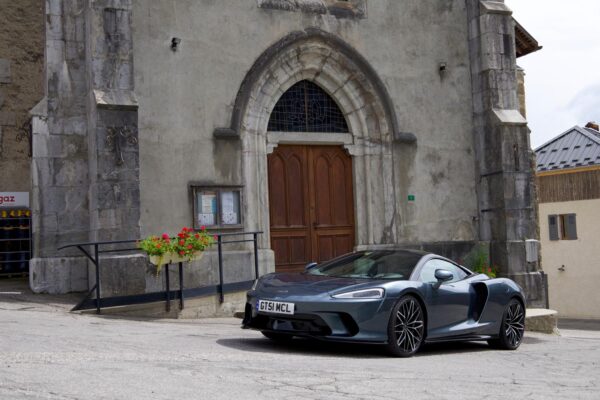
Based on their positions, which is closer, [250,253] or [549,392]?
[549,392]

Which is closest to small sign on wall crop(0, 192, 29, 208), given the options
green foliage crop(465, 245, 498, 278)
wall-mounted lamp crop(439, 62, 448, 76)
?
wall-mounted lamp crop(439, 62, 448, 76)

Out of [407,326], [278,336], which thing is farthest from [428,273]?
[278,336]

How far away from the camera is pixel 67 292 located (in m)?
13.9

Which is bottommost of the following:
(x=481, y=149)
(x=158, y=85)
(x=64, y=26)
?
(x=481, y=149)

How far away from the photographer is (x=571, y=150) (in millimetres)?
31734

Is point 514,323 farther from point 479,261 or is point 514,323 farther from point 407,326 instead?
point 479,261

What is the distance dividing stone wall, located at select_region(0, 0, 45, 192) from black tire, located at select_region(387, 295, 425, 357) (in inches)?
455

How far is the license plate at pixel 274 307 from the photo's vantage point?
8.63 meters

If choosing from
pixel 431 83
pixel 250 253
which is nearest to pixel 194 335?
pixel 250 253

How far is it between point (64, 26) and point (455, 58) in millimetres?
8034

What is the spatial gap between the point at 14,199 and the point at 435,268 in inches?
441

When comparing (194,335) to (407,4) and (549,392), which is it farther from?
(407,4)

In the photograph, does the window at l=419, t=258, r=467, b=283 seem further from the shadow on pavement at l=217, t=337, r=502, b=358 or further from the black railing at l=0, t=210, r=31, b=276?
the black railing at l=0, t=210, r=31, b=276

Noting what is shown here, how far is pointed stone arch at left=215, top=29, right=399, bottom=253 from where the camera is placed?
1542 cm
